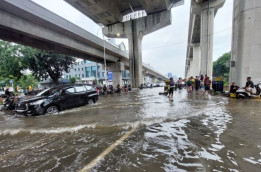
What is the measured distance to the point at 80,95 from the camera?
8.38 m

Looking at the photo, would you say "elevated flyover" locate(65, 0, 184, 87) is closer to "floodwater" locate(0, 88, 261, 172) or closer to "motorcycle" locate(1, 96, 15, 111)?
"motorcycle" locate(1, 96, 15, 111)

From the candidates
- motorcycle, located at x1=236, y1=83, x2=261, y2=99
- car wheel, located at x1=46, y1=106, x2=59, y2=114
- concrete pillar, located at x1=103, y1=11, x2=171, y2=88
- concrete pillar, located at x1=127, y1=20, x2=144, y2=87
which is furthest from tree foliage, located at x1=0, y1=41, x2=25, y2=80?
motorcycle, located at x1=236, y1=83, x2=261, y2=99

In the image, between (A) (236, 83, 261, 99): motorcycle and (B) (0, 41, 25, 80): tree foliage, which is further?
(B) (0, 41, 25, 80): tree foliage

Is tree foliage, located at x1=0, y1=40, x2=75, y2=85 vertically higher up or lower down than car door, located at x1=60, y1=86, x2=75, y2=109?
higher up

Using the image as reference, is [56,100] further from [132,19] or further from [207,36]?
[132,19]

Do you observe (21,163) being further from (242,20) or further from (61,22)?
(242,20)

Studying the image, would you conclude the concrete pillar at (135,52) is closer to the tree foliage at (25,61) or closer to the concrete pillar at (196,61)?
the tree foliage at (25,61)

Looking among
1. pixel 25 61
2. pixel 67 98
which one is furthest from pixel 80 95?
pixel 25 61

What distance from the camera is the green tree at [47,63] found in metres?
19.7

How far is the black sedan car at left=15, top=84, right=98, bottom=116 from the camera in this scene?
20.4 ft

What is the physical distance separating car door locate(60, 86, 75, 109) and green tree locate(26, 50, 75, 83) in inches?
628

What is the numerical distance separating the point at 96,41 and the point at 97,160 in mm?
17606

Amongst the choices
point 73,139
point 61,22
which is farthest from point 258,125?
point 61,22

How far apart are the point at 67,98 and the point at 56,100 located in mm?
668
